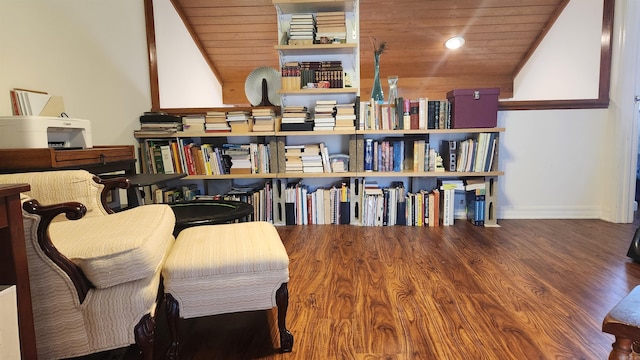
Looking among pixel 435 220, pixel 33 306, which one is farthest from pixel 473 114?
pixel 33 306

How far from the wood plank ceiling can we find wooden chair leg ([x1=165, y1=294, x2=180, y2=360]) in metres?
3.16

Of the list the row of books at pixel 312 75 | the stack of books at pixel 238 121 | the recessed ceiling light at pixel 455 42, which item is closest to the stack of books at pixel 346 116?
the row of books at pixel 312 75

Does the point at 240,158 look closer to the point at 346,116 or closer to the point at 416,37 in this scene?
the point at 346,116

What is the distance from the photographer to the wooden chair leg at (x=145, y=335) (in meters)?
1.04

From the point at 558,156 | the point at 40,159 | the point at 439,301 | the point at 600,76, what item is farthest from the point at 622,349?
the point at 600,76

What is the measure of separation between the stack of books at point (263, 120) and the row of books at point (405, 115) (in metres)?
0.73

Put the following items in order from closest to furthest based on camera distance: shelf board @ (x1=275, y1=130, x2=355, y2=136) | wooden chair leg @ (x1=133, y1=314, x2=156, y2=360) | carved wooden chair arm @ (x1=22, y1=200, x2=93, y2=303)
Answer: carved wooden chair arm @ (x1=22, y1=200, x2=93, y2=303)
wooden chair leg @ (x1=133, y1=314, x2=156, y2=360)
shelf board @ (x1=275, y1=130, x2=355, y2=136)

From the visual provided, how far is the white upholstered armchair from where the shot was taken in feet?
3.07

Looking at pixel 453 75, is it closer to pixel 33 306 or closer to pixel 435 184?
pixel 435 184

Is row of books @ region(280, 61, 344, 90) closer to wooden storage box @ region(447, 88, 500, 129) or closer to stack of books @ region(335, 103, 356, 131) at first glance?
stack of books @ region(335, 103, 356, 131)

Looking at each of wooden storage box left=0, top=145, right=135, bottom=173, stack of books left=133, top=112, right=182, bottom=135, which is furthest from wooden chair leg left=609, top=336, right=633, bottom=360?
stack of books left=133, top=112, right=182, bottom=135

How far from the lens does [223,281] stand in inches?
46.2

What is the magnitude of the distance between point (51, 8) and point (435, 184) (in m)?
2.98

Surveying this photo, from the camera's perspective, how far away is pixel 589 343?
123cm
